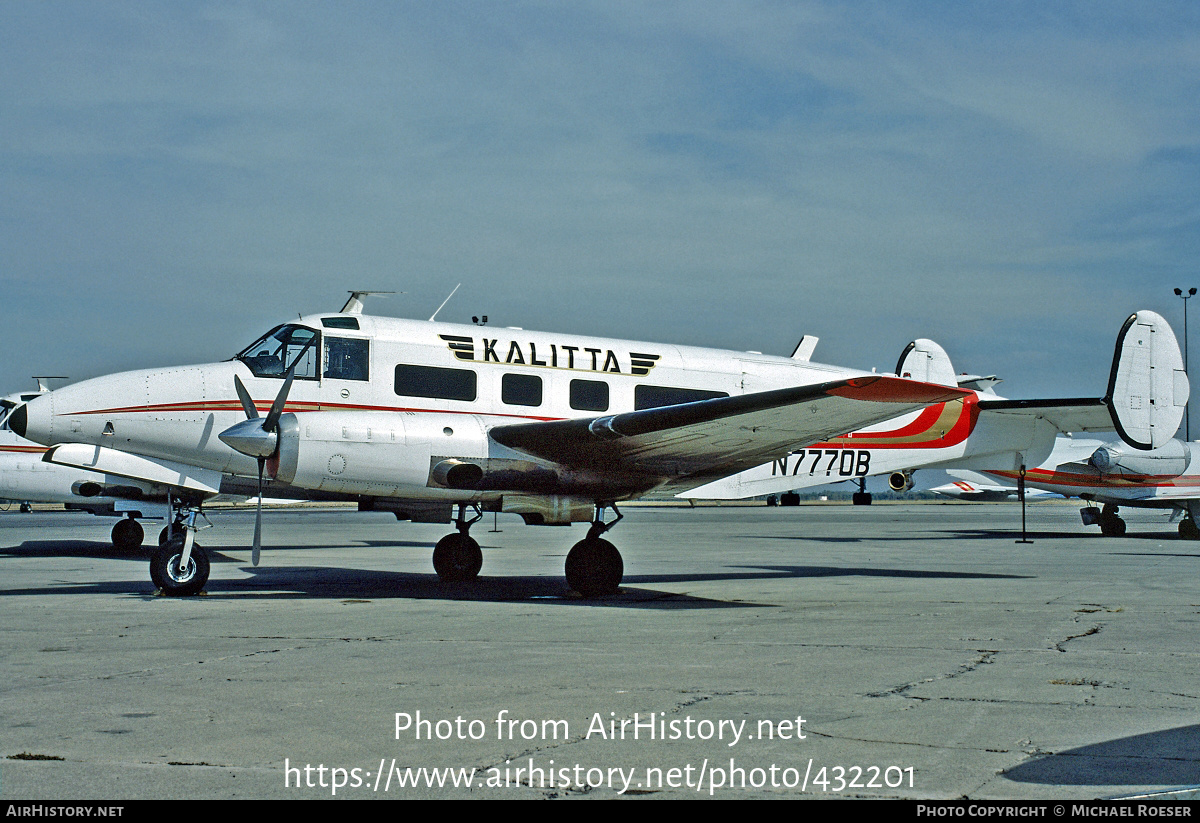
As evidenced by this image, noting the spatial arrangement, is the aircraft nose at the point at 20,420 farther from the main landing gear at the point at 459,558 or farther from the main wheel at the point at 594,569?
the main wheel at the point at 594,569

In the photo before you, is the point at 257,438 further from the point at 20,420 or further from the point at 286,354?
the point at 20,420

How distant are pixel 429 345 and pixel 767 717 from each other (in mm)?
9367

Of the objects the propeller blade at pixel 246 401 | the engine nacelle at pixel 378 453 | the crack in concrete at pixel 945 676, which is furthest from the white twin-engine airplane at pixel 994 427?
the crack in concrete at pixel 945 676

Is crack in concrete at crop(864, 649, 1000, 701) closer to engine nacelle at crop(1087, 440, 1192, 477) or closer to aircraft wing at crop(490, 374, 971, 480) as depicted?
aircraft wing at crop(490, 374, 971, 480)

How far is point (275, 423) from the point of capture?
12719 mm

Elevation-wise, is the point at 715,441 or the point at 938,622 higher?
the point at 715,441

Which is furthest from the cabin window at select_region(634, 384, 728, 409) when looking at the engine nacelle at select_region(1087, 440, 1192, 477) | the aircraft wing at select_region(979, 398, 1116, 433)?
the engine nacelle at select_region(1087, 440, 1192, 477)

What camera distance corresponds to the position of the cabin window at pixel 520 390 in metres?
14.8

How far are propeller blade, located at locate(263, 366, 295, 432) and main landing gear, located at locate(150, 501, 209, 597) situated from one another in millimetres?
1838

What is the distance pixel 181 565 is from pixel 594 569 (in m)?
5.42

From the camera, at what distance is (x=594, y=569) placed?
1431 centimetres

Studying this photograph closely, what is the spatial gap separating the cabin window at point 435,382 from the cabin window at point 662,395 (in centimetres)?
263
